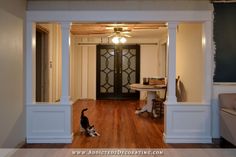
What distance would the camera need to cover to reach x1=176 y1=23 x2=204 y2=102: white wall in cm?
547

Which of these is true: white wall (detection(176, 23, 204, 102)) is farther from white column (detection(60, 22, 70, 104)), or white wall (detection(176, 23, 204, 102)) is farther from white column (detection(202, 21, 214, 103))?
white column (detection(60, 22, 70, 104))

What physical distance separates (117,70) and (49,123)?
6503 millimetres

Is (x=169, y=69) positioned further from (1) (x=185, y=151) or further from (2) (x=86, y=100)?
(2) (x=86, y=100)

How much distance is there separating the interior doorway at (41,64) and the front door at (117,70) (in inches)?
187

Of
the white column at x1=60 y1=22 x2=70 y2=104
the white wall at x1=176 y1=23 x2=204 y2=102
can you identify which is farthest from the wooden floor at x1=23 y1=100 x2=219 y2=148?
the white wall at x1=176 y1=23 x2=204 y2=102

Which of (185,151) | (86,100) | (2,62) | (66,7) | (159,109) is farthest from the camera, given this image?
(86,100)

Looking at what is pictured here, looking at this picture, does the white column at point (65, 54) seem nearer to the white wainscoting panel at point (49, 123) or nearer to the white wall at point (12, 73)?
the white wainscoting panel at point (49, 123)

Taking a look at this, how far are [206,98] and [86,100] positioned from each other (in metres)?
6.57

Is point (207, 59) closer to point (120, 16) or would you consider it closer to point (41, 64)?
point (120, 16)

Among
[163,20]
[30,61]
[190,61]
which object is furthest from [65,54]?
[190,61]

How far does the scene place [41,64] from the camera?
6184 mm

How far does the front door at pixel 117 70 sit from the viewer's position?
36.1 feet

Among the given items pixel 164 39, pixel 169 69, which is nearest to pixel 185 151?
pixel 169 69

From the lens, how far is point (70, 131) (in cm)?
474
